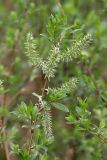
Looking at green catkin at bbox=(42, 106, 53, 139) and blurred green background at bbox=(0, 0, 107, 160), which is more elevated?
blurred green background at bbox=(0, 0, 107, 160)

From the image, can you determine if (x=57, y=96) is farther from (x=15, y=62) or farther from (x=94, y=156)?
(x=15, y=62)

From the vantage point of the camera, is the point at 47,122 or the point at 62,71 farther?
the point at 62,71

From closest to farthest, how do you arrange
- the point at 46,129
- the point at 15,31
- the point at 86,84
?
1. the point at 46,129
2. the point at 86,84
3. the point at 15,31

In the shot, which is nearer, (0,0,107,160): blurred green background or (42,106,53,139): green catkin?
(42,106,53,139): green catkin

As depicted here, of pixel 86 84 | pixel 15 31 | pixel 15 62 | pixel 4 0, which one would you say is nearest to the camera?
pixel 86 84

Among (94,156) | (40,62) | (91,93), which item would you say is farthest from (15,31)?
(40,62)

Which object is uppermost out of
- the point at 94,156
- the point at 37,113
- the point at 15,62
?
the point at 15,62

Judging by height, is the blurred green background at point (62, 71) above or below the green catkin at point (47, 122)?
above

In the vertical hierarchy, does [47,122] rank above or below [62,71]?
below

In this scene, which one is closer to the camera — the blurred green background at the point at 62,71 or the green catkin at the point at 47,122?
the green catkin at the point at 47,122

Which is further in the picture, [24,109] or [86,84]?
[86,84]

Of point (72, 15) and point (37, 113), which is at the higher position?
point (72, 15)
